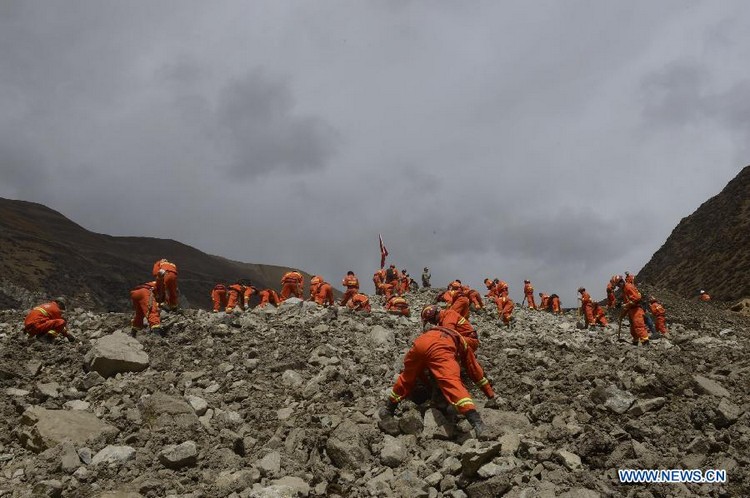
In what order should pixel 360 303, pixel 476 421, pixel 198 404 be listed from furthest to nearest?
pixel 360 303 → pixel 198 404 → pixel 476 421

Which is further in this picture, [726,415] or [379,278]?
[379,278]

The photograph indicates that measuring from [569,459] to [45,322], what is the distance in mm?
9606

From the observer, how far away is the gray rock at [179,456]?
190 inches

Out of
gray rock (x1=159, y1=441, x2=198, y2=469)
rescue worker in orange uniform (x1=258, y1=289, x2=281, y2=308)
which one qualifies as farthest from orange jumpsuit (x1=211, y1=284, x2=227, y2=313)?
gray rock (x1=159, y1=441, x2=198, y2=469)

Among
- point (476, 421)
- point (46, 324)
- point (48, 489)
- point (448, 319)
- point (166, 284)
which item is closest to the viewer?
point (48, 489)

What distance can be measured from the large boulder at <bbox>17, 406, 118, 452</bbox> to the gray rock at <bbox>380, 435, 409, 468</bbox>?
3.10 meters

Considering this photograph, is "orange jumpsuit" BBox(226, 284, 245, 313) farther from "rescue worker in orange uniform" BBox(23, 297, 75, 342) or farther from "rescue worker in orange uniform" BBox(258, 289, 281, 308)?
"rescue worker in orange uniform" BBox(23, 297, 75, 342)

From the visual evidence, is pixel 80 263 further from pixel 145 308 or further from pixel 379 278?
pixel 145 308

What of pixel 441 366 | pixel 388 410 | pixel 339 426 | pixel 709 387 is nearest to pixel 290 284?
pixel 388 410

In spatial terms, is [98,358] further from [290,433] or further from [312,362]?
[290,433]

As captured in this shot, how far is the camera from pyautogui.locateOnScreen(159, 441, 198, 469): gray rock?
190 inches

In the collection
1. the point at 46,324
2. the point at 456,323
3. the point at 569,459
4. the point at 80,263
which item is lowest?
the point at 569,459

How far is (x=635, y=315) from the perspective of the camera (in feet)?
39.0

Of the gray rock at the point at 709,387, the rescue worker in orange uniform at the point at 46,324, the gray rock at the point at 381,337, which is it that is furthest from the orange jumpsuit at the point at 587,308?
the rescue worker in orange uniform at the point at 46,324
